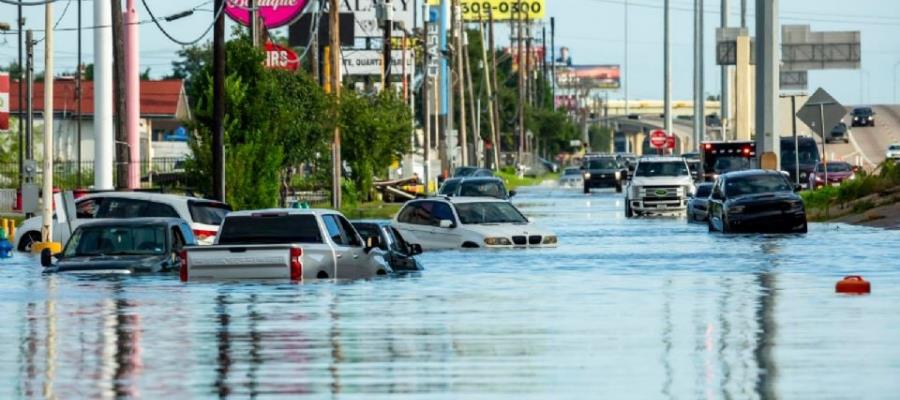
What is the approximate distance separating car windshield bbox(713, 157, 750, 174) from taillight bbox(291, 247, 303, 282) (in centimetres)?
4807

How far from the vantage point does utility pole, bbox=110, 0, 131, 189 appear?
176 feet

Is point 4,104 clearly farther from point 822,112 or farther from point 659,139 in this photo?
point 659,139

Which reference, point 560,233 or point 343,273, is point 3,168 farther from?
point 343,273

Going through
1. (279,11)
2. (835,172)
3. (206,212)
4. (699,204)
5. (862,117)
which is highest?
(279,11)

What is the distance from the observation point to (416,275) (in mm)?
34625

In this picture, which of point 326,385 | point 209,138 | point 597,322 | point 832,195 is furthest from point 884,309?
point 832,195

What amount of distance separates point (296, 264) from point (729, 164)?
49211mm

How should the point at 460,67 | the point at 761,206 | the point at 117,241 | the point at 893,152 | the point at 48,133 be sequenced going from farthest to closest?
1. the point at 460,67
2. the point at 893,152
3. the point at 48,133
4. the point at 761,206
5. the point at 117,241

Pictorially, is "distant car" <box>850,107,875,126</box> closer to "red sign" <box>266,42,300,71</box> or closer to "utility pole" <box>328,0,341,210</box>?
"red sign" <box>266,42,300,71</box>

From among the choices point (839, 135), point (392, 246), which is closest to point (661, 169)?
point (392, 246)

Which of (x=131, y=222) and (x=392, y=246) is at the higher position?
(x=131, y=222)

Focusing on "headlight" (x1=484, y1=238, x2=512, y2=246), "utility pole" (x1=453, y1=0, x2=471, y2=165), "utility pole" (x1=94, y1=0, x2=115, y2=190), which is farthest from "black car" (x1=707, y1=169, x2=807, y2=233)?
"utility pole" (x1=453, y1=0, x2=471, y2=165)

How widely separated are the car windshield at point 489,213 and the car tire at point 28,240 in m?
9.97

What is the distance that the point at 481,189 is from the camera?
201 feet
